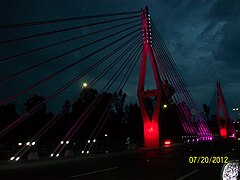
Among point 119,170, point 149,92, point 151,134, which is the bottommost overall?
point 119,170

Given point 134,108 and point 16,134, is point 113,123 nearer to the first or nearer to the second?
point 134,108

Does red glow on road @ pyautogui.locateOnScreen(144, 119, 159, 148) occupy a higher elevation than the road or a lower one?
higher

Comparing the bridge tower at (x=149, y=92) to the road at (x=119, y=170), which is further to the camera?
the bridge tower at (x=149, y=92)

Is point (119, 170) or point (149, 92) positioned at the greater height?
point (149, 92)

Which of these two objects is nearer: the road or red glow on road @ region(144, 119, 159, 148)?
the road

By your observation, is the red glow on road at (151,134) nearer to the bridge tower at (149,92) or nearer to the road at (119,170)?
the bridge tower at (149,92)

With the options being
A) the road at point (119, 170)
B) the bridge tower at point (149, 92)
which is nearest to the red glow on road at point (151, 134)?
the bridge tower at point (149, 92)

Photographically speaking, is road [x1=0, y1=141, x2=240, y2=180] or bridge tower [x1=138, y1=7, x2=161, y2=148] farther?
bridge tower [x1=138, y1=7, x2=161, y2=148]

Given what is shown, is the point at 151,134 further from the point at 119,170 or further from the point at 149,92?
the point at 119,170

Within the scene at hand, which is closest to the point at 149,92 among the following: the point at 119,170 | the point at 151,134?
the point at 151,134

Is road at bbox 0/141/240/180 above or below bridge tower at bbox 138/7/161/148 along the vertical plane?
below

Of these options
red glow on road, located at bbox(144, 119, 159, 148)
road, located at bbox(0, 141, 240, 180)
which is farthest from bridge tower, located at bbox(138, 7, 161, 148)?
road, located at bbox(0, 141, 240, 180)

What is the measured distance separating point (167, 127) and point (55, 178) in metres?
69.3

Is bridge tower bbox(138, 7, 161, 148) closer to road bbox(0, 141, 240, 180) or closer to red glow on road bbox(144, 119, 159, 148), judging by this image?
red glow on road bbox(144, 119, 159, 148)
